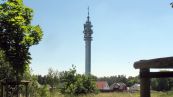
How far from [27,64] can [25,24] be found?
6.17ft

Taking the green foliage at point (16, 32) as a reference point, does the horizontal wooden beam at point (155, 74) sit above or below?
below

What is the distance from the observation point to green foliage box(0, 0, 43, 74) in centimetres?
1750

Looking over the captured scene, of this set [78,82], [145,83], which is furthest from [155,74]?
[78,82]

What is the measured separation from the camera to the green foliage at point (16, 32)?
17.5 metres

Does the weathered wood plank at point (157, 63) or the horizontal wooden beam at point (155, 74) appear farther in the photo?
the horizontal wooden beam at point (155, 74)

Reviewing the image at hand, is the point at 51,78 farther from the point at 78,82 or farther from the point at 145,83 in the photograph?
the point at 145,83

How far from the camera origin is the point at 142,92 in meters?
4.66

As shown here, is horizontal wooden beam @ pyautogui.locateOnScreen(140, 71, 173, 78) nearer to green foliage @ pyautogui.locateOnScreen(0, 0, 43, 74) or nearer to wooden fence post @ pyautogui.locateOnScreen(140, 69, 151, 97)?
wooden fence post @ pyautogui.locateOnScreen(140, 69, 151, 97)

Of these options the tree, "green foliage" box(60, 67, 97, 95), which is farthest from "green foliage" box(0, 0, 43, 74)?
"green foliage" box(60, 67, 97, 95)

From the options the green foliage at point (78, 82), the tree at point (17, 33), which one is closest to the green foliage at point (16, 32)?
the tree at point (17, 33)

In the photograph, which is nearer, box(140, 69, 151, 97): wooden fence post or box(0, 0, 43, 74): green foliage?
box(140, 69, 151, 97): wooden fence post

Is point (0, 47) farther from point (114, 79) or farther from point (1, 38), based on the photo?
point (114, 79)

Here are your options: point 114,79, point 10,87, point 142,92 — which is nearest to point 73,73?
point 10,87

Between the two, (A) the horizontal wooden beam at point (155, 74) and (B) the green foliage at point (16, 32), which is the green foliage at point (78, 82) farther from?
(A) the horizontal wooden beam at point (155, 74)
